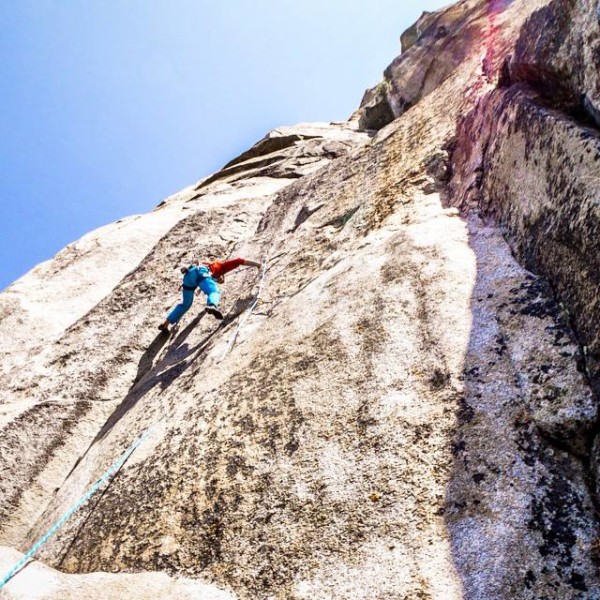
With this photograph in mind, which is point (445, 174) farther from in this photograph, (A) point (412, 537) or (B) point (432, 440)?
(A) point (412, 537)

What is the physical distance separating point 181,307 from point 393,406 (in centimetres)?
719

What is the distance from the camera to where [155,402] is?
28.3 ft

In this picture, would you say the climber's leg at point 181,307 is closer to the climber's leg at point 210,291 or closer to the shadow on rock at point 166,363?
the shadow on rock at point 166,363

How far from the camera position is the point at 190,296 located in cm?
1138

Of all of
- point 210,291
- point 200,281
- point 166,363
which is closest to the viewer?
point 166,363

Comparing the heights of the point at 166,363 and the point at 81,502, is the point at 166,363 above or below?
above

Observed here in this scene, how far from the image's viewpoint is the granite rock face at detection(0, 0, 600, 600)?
413 centimetres

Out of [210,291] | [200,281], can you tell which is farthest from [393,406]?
[200,281]

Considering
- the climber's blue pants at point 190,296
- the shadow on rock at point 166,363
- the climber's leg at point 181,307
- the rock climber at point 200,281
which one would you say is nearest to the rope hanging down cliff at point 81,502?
the shadow on rock at point 166,363

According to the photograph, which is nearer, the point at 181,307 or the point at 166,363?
the point at 166,363

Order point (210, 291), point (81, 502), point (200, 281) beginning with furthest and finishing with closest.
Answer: point (200, 281) → point (210, 291) → point (81, 502)

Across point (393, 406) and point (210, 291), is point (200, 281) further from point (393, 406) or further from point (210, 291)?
point (393, 406)

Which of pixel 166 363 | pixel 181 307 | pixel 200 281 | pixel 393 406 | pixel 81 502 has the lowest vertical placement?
pixel 393 406

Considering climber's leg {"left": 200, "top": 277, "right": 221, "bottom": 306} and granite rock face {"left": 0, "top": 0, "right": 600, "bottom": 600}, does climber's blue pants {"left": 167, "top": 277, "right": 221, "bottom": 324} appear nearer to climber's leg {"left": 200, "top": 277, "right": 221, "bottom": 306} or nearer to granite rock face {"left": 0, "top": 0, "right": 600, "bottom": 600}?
climber's leg {"left": 200, "top": 277, "right": 221, "bottom": 306}
